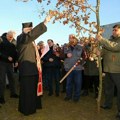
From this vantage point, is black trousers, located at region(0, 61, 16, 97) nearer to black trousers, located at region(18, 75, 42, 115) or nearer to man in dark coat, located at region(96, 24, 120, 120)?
black trousers, located at region(18, 75, 42, 115)

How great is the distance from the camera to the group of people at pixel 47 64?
8828 millimetres

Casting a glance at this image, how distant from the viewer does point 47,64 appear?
12.2 m

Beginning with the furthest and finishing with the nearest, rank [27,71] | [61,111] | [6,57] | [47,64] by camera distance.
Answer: [47,64] < [6,57] < [61,111] < [27,71]

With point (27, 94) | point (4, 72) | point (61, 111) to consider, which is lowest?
point (61, 111)

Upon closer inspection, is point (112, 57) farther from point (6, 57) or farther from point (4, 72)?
point (4, 72)

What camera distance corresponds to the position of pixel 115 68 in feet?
29.2

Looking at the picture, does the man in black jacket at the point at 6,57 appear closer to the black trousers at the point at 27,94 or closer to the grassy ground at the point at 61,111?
the grassy ground at the point at 61,111

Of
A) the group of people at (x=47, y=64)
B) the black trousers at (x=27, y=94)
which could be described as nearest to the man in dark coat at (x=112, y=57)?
the group of people at (x=47, y=64)

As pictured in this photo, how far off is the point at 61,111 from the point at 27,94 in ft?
3.63

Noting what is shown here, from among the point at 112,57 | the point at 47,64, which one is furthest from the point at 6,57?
the point at 112,57

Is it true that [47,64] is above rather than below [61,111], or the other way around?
above

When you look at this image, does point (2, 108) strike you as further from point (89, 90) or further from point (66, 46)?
point (89, 90)

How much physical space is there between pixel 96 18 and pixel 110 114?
2.52 m

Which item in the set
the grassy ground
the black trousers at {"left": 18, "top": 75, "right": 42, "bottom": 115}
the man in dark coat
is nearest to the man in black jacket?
the grassy ground
